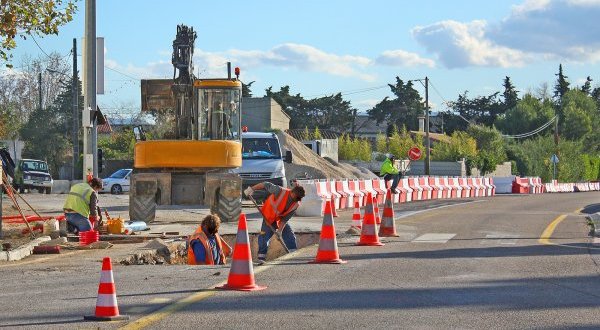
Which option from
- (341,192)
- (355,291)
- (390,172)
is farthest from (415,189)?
(355,291)

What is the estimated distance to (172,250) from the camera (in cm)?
1877

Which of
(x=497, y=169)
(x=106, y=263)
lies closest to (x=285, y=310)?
Result: (x=106, y=263)

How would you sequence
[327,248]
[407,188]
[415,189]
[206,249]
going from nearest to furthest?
[327,248], [206,249], [407,188], [415,189]

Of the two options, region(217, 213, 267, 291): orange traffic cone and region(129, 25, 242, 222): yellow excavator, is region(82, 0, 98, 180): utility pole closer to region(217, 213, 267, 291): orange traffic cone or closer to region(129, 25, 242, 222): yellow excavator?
region(129, 25, 242, 222): yellow excavator

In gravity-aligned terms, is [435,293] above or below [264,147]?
below

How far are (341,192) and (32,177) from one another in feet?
77.1

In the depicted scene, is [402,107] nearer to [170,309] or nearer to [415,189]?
[415,189]

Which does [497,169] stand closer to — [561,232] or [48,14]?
[561,232]

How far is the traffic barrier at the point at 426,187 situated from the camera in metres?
43.9

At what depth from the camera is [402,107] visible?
412ft

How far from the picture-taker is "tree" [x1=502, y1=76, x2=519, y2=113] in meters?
142

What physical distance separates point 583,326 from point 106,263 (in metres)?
4.28

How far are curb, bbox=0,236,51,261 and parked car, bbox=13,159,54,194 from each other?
108 feet

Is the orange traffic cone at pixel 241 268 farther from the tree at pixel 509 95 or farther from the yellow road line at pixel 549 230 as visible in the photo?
the tree at pixel 509 95
